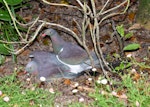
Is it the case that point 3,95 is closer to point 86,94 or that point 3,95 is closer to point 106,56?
point 86,94

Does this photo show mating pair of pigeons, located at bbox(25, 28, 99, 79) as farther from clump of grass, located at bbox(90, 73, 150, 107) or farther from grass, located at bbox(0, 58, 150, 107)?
clump of grass, located at bbox(90, 73, 150, 107)

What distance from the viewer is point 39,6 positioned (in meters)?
6.39

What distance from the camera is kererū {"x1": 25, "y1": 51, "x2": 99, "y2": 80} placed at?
459 cm

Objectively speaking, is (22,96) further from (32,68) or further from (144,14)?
(144,14)

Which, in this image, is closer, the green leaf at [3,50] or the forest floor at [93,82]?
the forest floor at [93,82]

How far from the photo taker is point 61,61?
4.59 meters

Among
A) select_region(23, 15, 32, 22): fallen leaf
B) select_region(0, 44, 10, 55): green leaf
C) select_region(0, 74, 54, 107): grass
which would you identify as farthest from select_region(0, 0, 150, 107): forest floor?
select_region(23, 15, 32, 22): fallen leaf

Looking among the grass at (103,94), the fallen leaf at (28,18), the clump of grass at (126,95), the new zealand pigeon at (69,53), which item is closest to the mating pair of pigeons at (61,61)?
the new zealand pigeon at (69,53)

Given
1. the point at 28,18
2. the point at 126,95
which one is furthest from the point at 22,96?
the point at 28,18

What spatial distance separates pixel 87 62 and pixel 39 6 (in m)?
2.04

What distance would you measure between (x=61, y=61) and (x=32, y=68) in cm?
36

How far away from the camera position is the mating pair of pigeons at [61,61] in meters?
4.57

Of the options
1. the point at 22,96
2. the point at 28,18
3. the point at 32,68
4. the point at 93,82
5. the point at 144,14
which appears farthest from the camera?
the point at 28,18

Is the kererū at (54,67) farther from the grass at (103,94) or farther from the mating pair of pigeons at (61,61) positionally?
the grass at (103,94)
